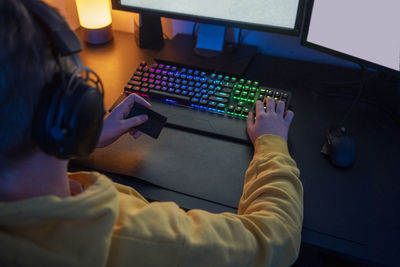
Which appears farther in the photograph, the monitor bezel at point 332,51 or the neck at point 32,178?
the monitor bezel at point 332,51

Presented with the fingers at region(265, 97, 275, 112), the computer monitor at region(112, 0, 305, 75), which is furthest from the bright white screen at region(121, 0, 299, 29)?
the fingers at region(265, 97, 275, 112)

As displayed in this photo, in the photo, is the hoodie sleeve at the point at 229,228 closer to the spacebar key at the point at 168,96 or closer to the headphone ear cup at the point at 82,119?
the headphone ear cup at the point at 82,119

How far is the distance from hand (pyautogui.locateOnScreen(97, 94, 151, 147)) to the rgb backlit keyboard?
11 cm

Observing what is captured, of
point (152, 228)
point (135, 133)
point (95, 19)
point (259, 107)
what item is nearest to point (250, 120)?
point (259, 107)

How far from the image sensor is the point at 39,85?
1.37 feet

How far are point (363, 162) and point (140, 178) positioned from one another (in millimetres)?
487

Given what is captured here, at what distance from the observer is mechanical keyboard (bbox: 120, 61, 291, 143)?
84 centimetres

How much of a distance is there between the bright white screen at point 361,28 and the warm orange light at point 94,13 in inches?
27.0

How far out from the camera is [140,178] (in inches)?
28.3

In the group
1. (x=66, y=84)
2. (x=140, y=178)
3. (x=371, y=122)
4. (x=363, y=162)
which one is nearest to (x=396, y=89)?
(x=371, y=122)

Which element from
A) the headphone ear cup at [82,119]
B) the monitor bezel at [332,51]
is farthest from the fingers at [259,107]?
the headphone ear cup at [82,119]

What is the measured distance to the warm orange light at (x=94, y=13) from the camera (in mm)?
1140

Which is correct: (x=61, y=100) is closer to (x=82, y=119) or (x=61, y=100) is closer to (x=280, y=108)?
(x=82, y=119)

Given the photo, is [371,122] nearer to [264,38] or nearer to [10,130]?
[264,38]
